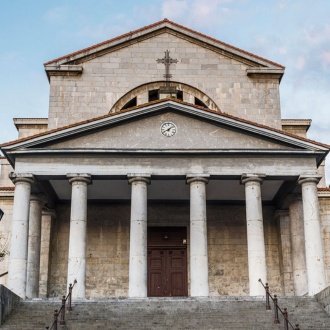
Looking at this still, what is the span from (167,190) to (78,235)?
504 centimetres

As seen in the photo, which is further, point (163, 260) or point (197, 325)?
point (163, 260)

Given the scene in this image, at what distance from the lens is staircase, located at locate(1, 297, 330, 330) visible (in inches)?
813

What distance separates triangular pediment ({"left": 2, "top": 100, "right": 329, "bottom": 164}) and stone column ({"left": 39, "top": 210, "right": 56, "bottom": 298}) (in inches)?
178

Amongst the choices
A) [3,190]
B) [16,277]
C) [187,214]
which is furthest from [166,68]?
[16,277]

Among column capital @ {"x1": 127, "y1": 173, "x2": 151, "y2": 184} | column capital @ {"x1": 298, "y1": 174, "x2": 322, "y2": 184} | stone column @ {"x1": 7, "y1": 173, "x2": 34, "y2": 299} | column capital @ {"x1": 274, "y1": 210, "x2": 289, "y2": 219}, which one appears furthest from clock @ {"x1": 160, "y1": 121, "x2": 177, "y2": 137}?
column capital @ {"x1": 274, "y1": 210, "x2": 289, "y2": 219}

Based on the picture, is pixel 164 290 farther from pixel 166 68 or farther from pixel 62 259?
pixel 166 68

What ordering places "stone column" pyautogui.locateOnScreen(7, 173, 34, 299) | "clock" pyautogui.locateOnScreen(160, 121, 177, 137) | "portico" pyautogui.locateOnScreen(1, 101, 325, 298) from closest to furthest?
"stone column" pyautogui.locateOnScreen(7, 173, 34, 299), "portico" pyautogui.locateOnScreen(1, 101, 325, 298), "clock" pyautogui.locateOnScreen(160, 121, 177, 137)

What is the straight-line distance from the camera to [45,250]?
2920 centimetres

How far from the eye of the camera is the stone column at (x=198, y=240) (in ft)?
80.4

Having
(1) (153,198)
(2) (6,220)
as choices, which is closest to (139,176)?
(1) (153,198)

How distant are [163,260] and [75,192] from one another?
6.30 metres

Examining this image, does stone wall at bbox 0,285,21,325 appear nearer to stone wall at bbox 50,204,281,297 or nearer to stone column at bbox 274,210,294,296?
stone wall at bbox 50,204,281,297

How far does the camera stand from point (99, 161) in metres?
26.0

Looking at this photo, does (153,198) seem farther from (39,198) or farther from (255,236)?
(255,236)
